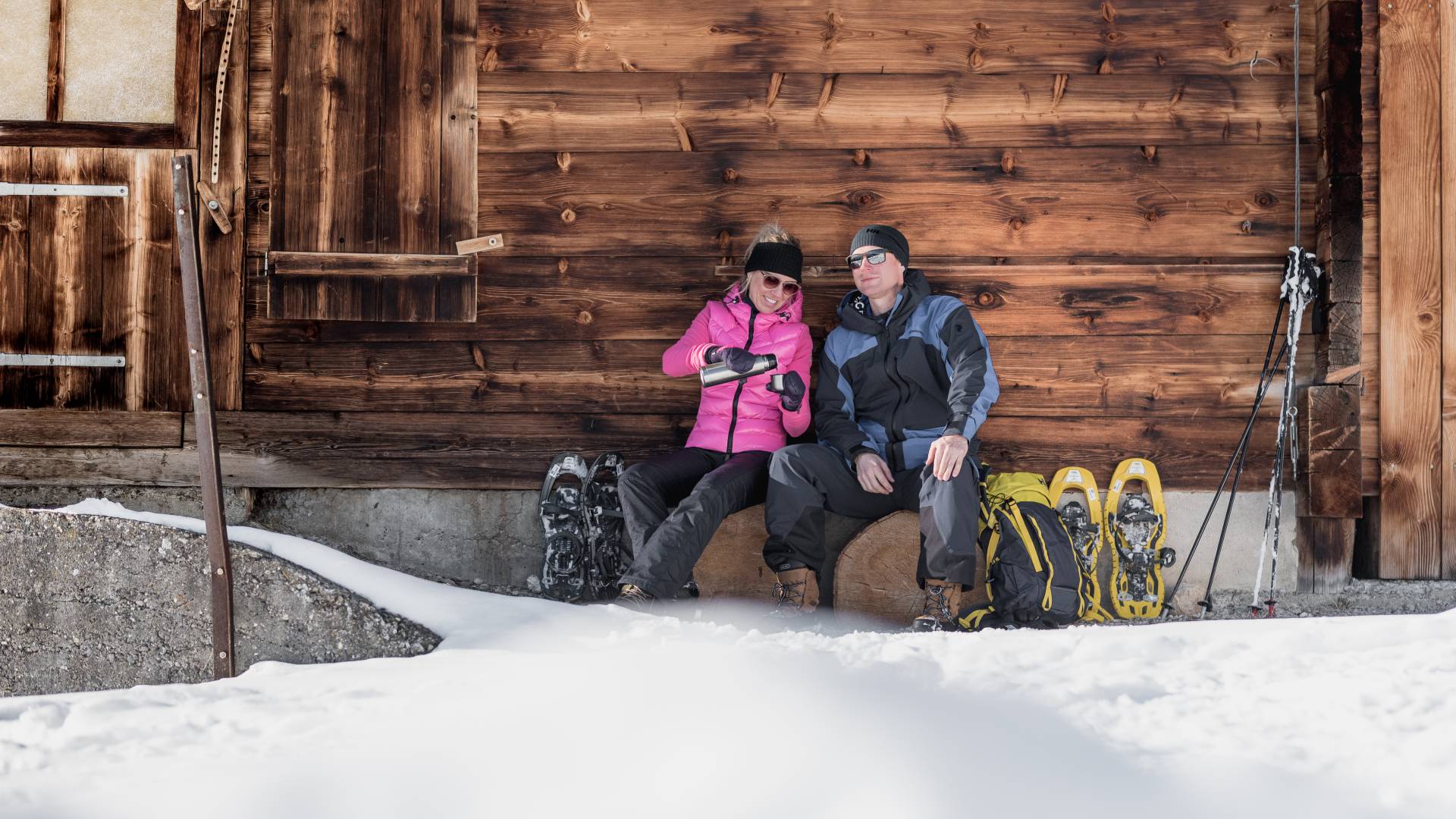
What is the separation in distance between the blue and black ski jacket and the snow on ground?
1304 mm

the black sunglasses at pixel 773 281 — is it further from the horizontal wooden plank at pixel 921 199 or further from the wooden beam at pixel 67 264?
the wooden beam at pixel 67 264

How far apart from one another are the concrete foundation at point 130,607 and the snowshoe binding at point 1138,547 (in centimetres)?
304

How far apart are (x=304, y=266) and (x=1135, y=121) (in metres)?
3.53

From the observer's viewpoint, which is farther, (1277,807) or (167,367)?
(167,367)

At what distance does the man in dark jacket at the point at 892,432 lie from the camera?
10.7ft

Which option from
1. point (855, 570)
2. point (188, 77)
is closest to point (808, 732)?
point (855, 570)

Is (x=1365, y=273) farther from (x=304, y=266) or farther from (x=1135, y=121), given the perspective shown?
(x=304, y=266)

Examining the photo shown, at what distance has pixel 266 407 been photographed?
411 centimetres

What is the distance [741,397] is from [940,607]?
43.9 inches

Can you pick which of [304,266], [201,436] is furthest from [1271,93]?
[201,436]

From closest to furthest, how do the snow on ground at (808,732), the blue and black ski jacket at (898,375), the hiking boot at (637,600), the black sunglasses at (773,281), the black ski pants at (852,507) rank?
the snow on ground at (808,732)
the hiking boot at (637,600)
the black ski pants at (852,507)
the blue and black ski jacket at (898,375)
the black sunglasses at (773,281)

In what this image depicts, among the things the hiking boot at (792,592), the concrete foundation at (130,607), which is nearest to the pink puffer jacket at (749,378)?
the hiking boot at (792,592)

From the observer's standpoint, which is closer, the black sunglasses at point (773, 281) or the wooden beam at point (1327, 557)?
the black sunglasses at point (773, 281)

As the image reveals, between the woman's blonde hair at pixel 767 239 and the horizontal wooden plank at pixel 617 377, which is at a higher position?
the woman's blonde hair at pixel 767 239
